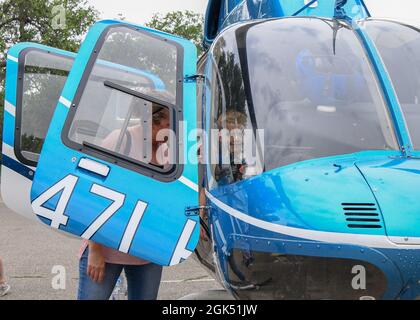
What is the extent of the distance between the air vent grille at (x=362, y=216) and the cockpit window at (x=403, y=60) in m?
0.64

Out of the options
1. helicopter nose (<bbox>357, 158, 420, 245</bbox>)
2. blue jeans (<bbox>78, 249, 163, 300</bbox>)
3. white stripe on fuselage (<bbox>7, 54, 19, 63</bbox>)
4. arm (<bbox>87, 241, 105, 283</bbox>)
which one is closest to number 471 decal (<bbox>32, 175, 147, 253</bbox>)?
arm (<bbox>87, 241, 105, 283</bbox>)

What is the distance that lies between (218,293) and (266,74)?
4.77ft

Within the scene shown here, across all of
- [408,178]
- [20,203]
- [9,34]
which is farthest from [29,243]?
[9,34]

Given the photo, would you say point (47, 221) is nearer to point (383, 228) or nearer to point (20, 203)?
point (20, 203)

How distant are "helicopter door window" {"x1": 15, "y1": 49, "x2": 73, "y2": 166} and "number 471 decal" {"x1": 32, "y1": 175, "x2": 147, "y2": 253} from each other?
0.59m

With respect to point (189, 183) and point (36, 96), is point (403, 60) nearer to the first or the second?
point (189, 183)

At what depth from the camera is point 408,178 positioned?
7.01ft

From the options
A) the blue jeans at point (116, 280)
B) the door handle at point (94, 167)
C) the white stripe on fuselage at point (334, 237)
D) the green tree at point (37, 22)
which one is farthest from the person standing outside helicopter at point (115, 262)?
the green tree at point (37, 22)

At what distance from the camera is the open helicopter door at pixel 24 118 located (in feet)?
9.66

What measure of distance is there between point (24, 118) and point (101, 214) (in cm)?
94

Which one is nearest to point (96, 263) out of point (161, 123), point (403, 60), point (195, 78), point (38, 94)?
point (161, 123)

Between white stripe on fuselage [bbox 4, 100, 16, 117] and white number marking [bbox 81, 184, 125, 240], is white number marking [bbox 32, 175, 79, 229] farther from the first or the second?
white stripe on fuselage [bbox 4, 100, 16, 117]

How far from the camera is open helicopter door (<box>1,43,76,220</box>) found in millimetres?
2945

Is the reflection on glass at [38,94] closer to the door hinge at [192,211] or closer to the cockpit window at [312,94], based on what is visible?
the door hinge at [192,211]
